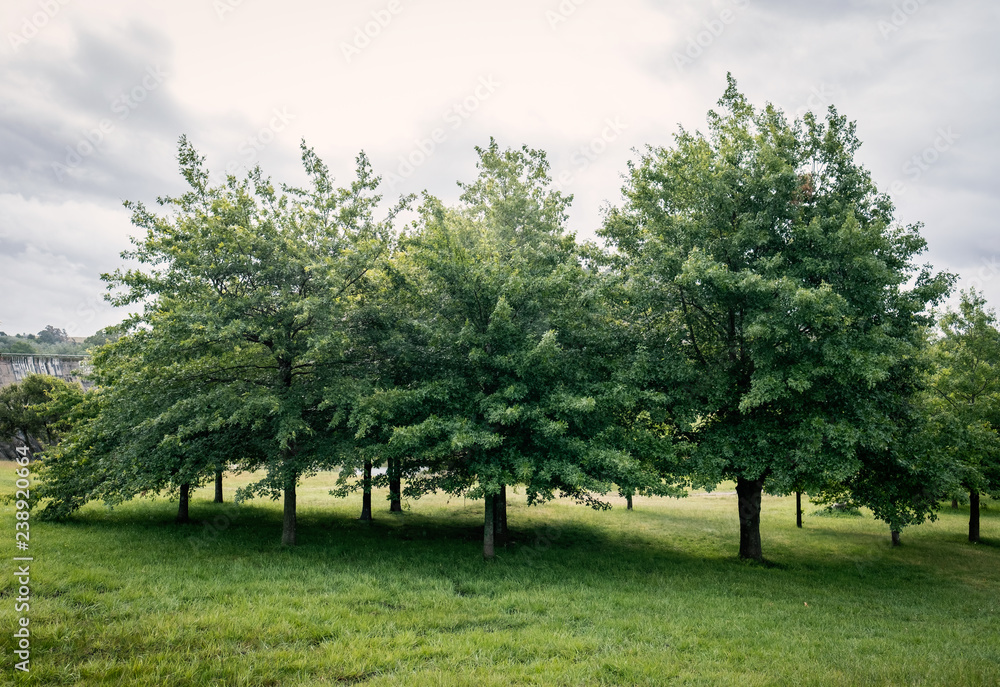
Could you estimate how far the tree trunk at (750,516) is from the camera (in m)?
16.4

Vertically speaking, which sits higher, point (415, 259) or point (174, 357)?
point (415, 259)

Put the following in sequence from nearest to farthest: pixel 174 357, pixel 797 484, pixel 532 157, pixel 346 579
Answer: pixel 346 579
pixel 174 357
pixel 797 484
pixel 532 157

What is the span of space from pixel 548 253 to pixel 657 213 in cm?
387

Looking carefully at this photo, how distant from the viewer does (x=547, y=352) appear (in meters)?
13.0

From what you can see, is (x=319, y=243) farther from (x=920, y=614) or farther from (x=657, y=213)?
(x=920, y=614)

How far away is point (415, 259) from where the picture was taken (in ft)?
47.3

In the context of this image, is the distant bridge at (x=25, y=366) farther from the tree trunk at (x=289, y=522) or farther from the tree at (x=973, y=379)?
the tree at (x=973, y=379)

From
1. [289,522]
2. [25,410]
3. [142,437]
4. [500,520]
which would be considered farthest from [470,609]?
[25,410]

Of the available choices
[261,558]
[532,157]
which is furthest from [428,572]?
[532,157]

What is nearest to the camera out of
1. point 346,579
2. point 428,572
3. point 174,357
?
point 346,579

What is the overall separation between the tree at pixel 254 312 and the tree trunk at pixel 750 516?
521 inches

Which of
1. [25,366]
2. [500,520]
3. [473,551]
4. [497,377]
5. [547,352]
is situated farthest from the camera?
→ [25,366]

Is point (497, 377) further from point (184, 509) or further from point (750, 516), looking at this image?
point (184, 509)

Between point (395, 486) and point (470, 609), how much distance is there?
43.1ft
